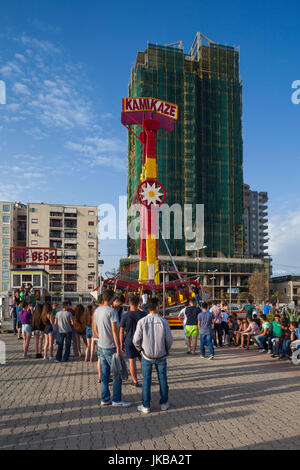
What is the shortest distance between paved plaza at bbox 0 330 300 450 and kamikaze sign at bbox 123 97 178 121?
21332 millimetres

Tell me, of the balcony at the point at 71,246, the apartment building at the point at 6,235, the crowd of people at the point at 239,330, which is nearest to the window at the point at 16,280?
the crowd of people at the point at 239,330

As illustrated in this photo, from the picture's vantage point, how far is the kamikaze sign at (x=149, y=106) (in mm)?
28344

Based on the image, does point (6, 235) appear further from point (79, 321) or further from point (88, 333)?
point (88, 333)

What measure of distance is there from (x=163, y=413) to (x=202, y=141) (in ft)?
270

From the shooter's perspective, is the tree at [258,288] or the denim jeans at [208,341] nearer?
the denim jeans at [208,341]

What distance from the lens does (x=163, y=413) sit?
21.5ft

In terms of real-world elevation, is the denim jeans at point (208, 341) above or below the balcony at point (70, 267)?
below

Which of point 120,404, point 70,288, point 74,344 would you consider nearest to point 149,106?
point 74,344

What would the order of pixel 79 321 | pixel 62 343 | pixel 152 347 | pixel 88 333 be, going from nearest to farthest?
pixel 152 347
pixel 88 333
pixel 62 343
pixel 79 321

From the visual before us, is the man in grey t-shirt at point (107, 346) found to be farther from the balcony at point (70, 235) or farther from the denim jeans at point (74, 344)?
the balcony at point (70, 235)

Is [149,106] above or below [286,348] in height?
above

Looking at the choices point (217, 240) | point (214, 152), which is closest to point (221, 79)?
point (214, 152)

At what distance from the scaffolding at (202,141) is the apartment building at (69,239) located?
354 inches

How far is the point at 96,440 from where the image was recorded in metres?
5.31
